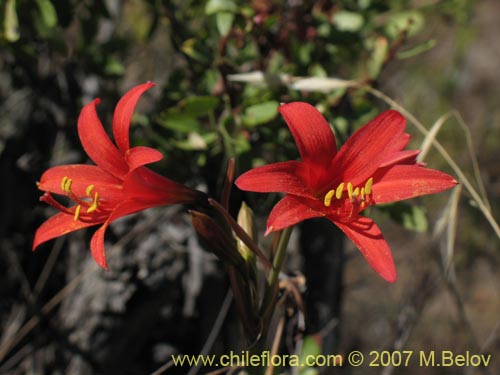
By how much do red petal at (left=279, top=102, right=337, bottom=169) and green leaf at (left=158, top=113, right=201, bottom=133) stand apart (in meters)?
0.60

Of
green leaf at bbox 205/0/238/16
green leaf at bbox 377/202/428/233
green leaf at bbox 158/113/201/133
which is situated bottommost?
green leaf at bbox 377/202/428/233

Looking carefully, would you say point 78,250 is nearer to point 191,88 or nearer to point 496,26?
point 191,88

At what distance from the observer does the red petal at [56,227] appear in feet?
4.42

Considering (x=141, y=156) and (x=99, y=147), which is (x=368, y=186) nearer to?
(x=141, y=156)

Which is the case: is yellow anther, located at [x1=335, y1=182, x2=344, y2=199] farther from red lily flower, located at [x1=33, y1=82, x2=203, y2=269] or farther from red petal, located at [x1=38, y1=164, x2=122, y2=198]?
red petal, located at [x1=38, y1=164, x2=122, y2=198]

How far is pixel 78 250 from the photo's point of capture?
7.89 ft

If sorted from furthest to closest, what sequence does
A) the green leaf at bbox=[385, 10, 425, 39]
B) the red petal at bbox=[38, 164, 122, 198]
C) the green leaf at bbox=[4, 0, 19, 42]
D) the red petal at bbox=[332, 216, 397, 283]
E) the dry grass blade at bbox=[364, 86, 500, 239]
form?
Result: the green leaf at bbox=[385, 10, 425, 39] → the green leaf at bbox=[4, 0, 19, 42] → the dry grass blade at bbox=[364, 86, 500, 239] → the red petal at bbox=[38, 164, 122, 198] → the red petal at bbox=[332, 216, 397, 283]

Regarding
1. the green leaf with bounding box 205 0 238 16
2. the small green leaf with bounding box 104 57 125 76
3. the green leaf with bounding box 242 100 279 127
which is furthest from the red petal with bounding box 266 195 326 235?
the small green leaf with bounding box 104 57 125 76

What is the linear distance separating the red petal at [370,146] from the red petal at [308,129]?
0.20 feet

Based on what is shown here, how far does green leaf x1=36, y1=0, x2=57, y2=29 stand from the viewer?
5.96 feet

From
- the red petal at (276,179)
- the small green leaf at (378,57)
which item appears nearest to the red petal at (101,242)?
the red petal at (276,179)

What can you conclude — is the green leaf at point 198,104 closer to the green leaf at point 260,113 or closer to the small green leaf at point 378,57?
the green leaf at point 260,113

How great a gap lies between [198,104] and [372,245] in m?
0.78

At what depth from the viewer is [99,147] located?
1.37 m
